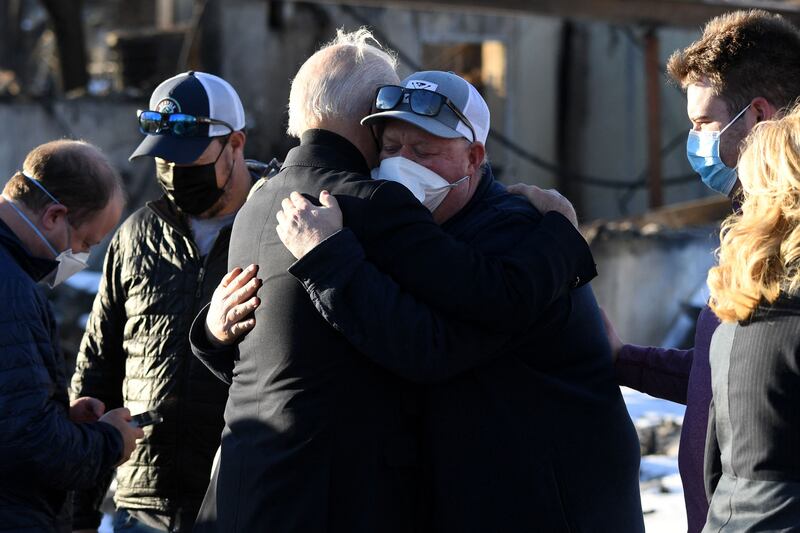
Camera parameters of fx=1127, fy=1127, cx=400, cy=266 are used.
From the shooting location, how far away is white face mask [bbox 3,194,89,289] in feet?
10.1

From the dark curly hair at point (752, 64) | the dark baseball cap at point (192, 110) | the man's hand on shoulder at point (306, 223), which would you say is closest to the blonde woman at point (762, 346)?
the dark curly hair at point (752, 64)

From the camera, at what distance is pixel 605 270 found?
9.20 meters

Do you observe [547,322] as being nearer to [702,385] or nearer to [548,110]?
[702,385]

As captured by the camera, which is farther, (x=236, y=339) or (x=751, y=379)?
(x=236, y=339)

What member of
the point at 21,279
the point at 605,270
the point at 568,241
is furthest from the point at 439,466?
the point at 605,270

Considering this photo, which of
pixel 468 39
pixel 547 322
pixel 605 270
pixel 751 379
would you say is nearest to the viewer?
pixel 751 379

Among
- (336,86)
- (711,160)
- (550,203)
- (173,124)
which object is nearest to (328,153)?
(336,86)

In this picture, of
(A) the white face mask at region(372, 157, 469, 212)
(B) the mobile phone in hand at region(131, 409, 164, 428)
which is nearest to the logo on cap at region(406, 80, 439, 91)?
(A) the white face mask at region(372, 157, 469, 212)

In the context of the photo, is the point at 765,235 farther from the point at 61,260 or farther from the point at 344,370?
the point at 61,260

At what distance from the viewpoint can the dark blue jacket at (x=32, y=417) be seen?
9.23 ft

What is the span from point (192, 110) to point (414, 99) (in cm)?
→ 132

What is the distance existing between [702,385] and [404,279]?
2.58ft

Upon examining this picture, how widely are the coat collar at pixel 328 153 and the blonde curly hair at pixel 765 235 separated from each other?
85cm

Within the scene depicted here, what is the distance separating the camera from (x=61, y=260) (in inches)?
126
